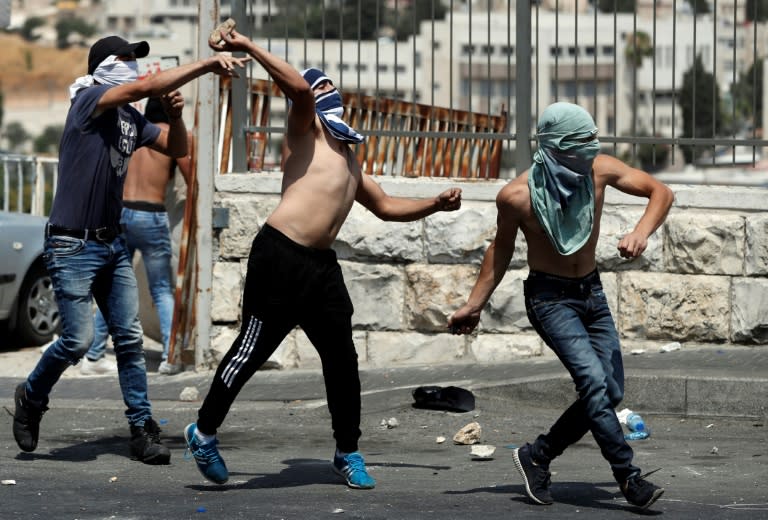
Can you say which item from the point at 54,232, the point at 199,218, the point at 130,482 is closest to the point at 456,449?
the point at 130,482

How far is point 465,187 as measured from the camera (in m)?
9.09

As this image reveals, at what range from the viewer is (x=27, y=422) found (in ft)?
21.5

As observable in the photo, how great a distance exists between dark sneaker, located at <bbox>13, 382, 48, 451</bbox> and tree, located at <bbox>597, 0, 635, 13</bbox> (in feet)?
15.2

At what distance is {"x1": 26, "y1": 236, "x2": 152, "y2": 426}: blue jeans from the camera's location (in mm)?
6395

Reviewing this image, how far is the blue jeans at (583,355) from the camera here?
5441mm

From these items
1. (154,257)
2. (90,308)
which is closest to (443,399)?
(90,308)

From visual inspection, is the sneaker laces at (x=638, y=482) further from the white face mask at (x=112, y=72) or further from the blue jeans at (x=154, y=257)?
the blue jeans at (x=154, y=257)

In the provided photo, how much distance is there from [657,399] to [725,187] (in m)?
1.75

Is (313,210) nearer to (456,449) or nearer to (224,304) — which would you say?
(456,449)

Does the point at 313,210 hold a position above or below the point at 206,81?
below

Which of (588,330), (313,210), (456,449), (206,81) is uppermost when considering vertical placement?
(206,81)

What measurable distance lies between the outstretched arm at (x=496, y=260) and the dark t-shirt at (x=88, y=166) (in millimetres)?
1750

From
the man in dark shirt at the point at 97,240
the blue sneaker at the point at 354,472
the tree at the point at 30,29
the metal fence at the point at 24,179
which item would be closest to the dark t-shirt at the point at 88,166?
the man in dark shirt at the point at 97,240

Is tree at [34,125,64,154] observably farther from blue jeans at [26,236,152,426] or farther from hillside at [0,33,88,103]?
blue jeans at [26,236,152,426]
